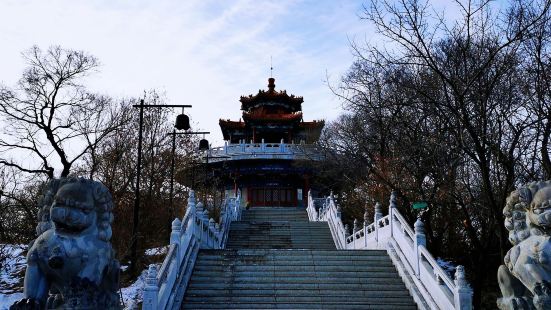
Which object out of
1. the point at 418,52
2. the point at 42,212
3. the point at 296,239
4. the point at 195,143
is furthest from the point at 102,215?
the point at 195,143

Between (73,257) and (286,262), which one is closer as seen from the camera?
(73,257)

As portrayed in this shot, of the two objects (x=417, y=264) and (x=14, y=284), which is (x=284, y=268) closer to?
(x=417, y=264)

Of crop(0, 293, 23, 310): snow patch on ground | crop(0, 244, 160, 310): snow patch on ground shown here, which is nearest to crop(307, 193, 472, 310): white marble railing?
crop(0, 244, 160, 310): snow patch on ground

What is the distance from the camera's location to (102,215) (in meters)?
3.98

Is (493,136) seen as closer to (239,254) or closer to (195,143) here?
(239,254)

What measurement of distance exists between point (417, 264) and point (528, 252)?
20.5 feet

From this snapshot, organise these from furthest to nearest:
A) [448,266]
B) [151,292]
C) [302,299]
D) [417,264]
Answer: [448,266] → [417,264] → [302,299] → [151,292]

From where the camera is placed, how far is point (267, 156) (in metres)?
31.8

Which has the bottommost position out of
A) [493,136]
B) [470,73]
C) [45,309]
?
[45,309]

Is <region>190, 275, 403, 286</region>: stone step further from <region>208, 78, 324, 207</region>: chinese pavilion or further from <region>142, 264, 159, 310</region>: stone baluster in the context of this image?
<region>208, 78, 324, 207</region>: chinese pavilion

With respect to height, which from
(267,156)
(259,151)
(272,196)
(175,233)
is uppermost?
(259,151)

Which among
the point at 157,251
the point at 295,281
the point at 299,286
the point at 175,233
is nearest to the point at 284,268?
the point at 295,281

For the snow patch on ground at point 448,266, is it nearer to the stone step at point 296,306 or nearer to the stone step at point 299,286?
the stone step at point 299,286

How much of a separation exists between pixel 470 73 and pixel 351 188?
45.1 feet
